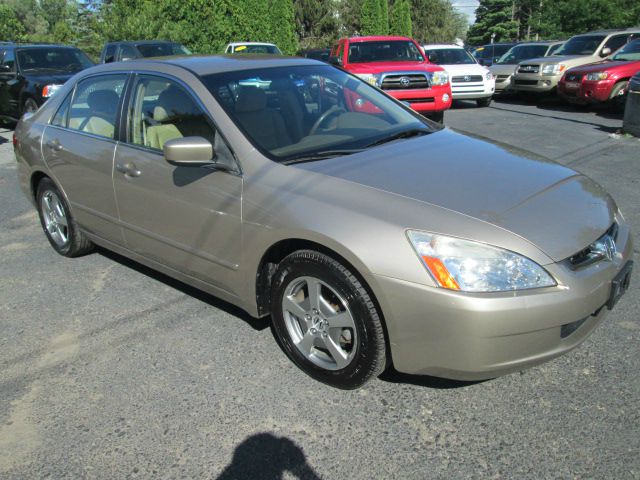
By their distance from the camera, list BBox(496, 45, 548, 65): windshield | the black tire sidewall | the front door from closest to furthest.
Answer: the front door → the black tire sidewall → BBox(496, 45, 548, 65): windshield

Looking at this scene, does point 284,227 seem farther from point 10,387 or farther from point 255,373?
point 10,387

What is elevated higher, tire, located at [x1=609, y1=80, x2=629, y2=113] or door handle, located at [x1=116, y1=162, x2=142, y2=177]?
door handle, located at [x1=116, y1=162, x2=142, y2=177]

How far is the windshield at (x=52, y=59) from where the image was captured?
40.0 feet

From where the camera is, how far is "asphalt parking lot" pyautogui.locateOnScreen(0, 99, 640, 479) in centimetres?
249

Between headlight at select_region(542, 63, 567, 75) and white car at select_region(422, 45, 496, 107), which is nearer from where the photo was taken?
headlight at select_region(542, 63, 567, 75)

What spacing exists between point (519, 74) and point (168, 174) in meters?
13.9

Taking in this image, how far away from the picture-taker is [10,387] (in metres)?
3.16

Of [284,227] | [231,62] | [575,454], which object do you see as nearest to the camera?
[575,454]

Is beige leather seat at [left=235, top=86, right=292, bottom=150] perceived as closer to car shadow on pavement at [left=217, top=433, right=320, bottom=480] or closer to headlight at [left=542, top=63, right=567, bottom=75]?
car shadow on pavement at [left=217, top=433, right=320, bottom=480]

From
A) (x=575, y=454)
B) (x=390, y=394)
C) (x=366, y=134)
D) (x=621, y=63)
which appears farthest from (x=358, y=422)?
(x=621, y=63)

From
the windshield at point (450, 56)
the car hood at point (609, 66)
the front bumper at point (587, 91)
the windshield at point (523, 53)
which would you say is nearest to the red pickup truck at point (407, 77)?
the windshield at point (450, 56)

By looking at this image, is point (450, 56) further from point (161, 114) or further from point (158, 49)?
point (161, 114)

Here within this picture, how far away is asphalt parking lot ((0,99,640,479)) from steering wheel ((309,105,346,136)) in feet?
4.28

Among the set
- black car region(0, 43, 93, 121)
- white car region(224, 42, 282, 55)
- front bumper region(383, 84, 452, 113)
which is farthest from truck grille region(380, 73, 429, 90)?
black car region(0, 43, 93, 121)
